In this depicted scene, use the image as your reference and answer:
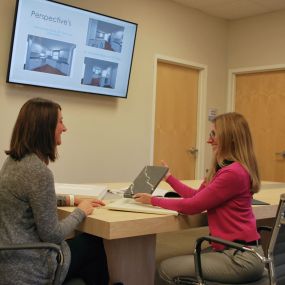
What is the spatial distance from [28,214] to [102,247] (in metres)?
0.56

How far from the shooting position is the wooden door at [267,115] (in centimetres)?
533

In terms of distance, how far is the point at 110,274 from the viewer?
2.04m

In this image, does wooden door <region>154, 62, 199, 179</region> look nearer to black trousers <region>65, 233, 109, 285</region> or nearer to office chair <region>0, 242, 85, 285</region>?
black trousers <region>65, 233, 109, 285</region>

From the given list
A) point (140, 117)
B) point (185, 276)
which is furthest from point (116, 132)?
point (185, 276)

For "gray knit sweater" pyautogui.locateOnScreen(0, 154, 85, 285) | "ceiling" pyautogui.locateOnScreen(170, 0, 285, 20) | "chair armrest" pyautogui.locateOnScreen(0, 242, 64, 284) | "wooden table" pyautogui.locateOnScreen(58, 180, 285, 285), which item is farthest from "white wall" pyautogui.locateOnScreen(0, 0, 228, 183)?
"chair armrest" pyautogui.locateOnScreen(0, 242, 64, 284)

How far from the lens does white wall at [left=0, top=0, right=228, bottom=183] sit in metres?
3.91

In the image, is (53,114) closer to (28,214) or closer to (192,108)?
(28,214)

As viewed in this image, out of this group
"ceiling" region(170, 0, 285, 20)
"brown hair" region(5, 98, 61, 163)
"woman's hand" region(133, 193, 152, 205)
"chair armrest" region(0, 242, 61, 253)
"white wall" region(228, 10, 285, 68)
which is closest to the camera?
"chair armrest" region(0, 242, 61, 253)

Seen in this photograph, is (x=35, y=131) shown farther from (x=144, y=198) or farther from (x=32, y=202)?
(x=144, y=198)

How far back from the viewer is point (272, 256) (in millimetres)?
1659

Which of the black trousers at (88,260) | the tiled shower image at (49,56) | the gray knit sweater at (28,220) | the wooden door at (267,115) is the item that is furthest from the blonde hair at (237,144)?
the wooden door at (267,115)

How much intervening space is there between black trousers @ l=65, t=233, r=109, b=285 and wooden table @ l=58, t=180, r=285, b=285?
0.10 metres

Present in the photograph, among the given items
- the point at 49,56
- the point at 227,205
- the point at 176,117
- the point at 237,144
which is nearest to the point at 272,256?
the point at 227,205

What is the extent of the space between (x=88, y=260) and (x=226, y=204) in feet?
2.06
